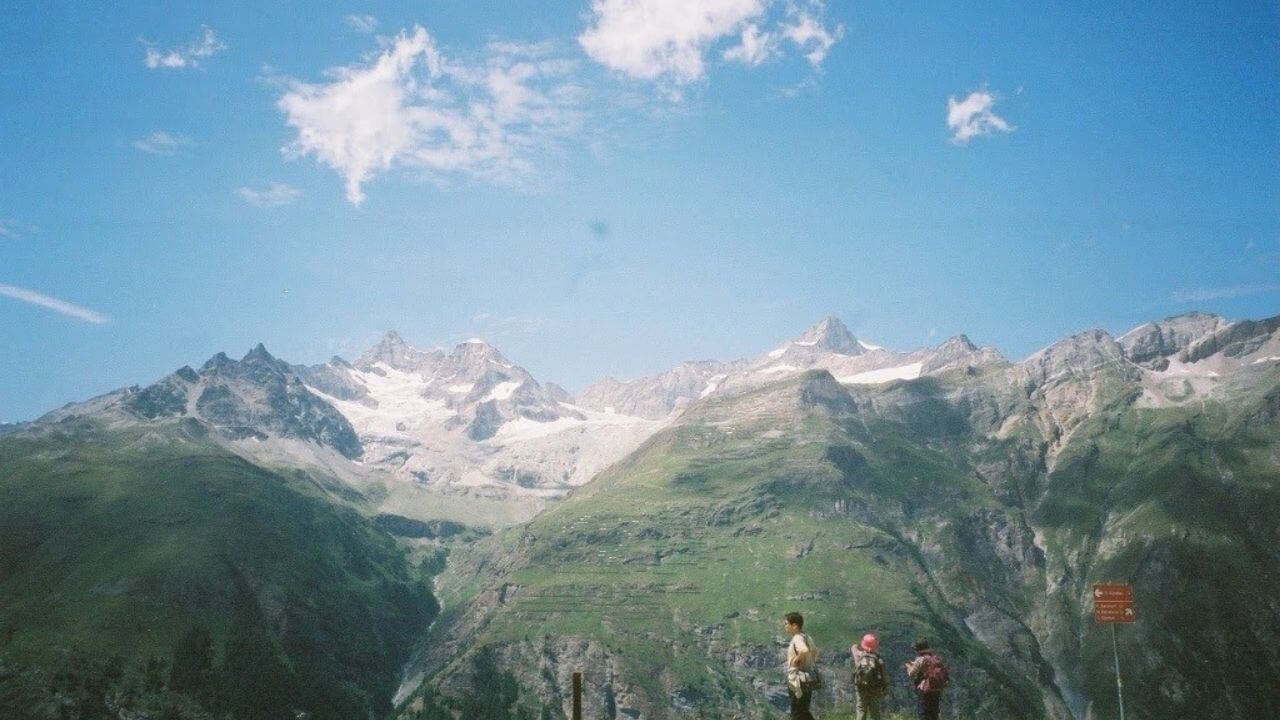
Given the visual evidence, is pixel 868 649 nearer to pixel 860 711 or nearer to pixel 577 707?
pixel 860 711

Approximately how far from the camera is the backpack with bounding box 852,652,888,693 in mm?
30078

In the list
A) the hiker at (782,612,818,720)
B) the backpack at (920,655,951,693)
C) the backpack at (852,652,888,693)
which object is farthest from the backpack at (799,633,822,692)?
the backpack at (920,655,951,693)

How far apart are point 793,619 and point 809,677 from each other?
75.0 inches

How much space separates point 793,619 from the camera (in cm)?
2811

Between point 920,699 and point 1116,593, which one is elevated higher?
point 1116,593

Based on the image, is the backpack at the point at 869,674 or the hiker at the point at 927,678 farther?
the hiker at the point at 927,678

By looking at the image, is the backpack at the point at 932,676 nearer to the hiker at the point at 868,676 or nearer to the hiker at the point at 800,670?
the hiker at the point at 868,676

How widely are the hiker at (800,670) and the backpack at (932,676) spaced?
5.65 m

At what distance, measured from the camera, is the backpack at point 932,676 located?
31.4 m

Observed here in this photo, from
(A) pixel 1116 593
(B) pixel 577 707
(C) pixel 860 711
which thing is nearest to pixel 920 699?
(C) pixel 860 711

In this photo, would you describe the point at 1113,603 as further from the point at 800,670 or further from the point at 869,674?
the point at 800,670

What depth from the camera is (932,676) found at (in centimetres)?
3155

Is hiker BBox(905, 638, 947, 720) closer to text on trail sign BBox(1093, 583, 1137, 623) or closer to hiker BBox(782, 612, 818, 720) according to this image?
hiker BBox(782, 612, 818, 720)

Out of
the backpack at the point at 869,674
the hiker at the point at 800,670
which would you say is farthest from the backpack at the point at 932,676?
the hiker at the point at 800,670
